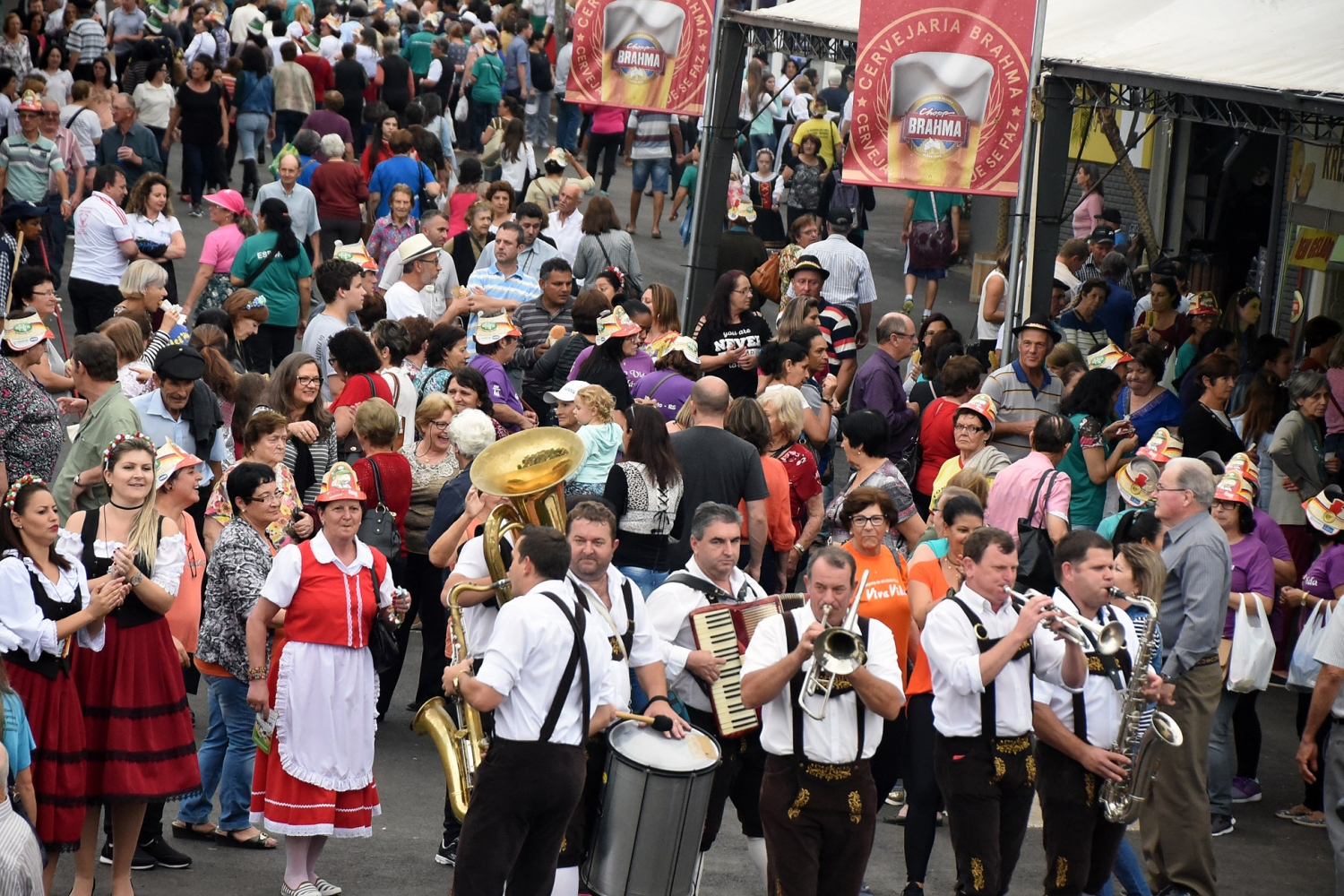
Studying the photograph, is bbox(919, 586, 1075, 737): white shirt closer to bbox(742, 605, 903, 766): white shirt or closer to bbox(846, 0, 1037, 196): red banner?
bbox(742, 605, 903, 766): white shirt

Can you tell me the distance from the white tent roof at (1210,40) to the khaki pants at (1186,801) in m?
3.41

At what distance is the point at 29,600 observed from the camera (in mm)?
5691

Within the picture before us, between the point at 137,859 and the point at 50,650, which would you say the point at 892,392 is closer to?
the point at 137,859

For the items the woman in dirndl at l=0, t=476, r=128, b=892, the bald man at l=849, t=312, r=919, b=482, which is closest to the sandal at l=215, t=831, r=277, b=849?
the woman in dirndl at l=0, t=476, r=128, b=892

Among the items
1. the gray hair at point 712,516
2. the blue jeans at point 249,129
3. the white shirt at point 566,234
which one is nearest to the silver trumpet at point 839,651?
the gray hair at point 712,516

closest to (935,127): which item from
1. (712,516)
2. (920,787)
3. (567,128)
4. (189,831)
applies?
(712,516)

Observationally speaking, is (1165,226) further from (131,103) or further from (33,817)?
(33,817)

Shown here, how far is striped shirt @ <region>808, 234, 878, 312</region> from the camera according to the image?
12945 mm

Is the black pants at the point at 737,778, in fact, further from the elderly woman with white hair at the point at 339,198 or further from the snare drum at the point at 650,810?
the elderly woman with white hair at the point at 339,198

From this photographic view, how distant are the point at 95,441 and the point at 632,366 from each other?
10.6 feet

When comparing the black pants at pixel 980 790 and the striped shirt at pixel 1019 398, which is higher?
the striped shirt at pixel 1019 398

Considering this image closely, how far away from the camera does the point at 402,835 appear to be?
7191 millimetres

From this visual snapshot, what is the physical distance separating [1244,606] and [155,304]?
7.25 meters

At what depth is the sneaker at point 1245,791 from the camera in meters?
8.38
